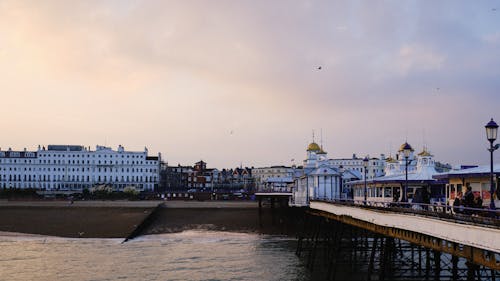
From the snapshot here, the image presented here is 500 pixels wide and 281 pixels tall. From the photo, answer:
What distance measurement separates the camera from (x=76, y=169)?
468 ft

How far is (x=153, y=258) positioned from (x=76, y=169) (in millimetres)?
109077

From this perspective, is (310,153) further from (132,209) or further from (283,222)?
(132,209)

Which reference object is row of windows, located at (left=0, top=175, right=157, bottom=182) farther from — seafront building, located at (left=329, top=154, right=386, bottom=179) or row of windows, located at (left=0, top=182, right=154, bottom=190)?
seafront building, located at (left=329, top=154, right=386, bottom=179)

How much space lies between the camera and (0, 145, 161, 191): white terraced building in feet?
465

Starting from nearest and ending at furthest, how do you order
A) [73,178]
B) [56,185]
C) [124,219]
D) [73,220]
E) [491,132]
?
[491,132], [73,220], [124,219], [56,185], [73,178]

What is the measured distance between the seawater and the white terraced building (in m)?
91.1

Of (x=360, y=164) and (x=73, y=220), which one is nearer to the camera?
(x=73, y=220)

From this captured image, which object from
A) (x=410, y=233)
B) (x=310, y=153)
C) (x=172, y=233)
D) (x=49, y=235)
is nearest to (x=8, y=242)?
(x=49, y=235)

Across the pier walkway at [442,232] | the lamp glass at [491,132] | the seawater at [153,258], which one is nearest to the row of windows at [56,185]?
the seawater at [153,258]

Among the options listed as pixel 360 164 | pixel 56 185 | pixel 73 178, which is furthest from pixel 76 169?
pixel 360 164

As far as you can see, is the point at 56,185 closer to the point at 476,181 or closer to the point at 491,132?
the point at 476,181

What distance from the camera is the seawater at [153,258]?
3259 centimetres

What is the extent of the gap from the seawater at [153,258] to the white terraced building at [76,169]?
91119 millimetres

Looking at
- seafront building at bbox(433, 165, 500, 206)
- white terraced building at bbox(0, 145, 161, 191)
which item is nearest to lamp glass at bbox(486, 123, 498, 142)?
seafront building at bbox(433, 165, 500, 206)
